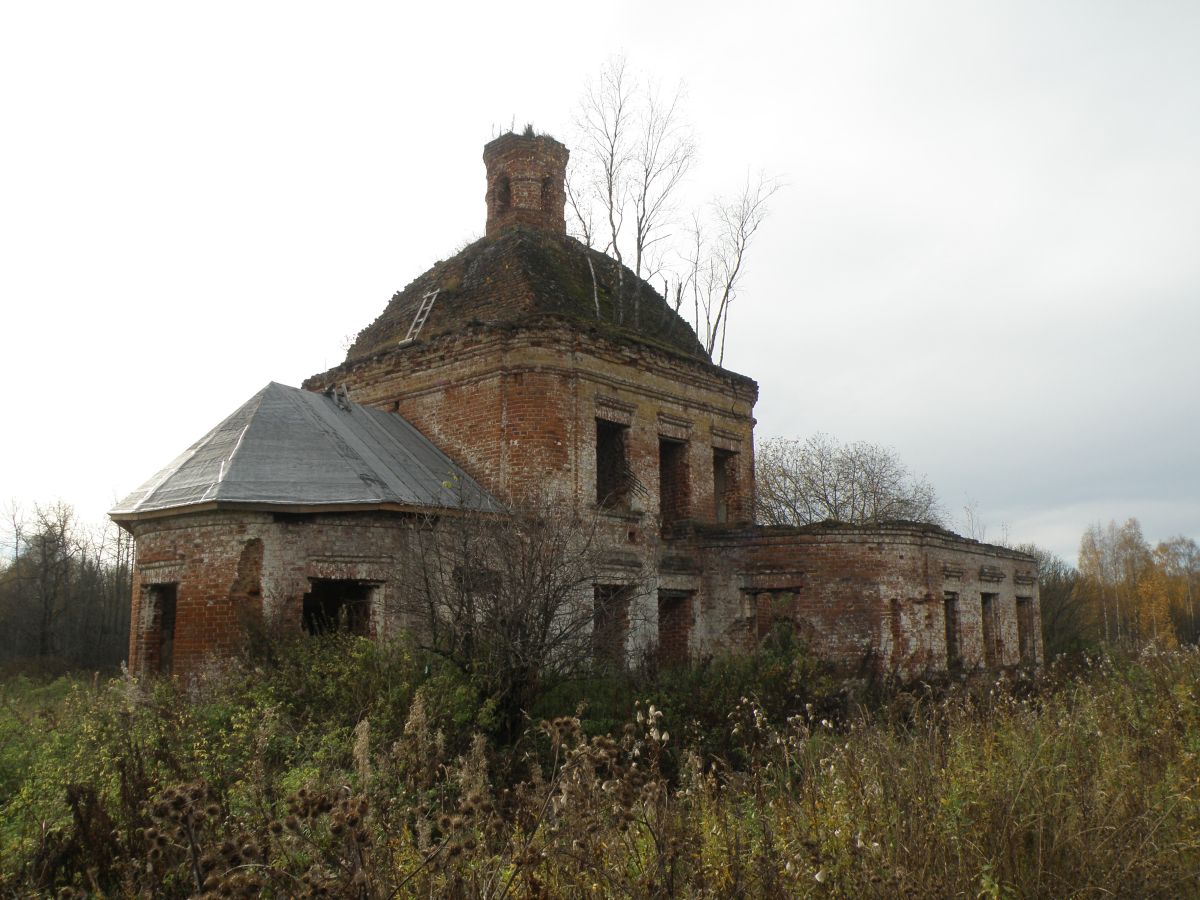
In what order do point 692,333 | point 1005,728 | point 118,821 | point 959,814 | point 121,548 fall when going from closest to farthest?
point 959,814 < point 118,821 < point 1005,728 < point 692,333 < point 121,548

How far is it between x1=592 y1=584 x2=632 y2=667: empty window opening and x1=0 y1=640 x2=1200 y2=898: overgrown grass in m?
2.90

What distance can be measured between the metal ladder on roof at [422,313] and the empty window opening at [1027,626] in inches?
573

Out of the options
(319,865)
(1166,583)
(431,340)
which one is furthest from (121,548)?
(1166,583)

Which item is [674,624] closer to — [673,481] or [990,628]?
[673,481]

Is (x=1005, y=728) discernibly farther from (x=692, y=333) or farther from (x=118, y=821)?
(x=692, y=333)

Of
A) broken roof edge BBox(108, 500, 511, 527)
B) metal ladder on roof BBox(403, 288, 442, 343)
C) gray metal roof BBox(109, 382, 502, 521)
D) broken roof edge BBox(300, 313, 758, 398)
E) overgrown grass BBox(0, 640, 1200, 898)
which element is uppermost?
metal ladder on roof BBox(403, 288, 442, 343)

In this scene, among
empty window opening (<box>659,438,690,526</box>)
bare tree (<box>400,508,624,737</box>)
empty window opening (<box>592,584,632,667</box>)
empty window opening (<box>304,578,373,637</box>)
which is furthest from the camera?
empty window opening (<box>659,438,690,526</box>)

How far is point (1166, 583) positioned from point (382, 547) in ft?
200

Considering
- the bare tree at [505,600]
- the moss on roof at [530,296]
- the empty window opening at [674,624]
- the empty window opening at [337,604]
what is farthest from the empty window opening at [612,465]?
the empty window opening at [337,604]

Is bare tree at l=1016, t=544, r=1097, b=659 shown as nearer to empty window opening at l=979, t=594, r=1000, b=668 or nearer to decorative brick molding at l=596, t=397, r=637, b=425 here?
empty window opening at l=979, t=594, r=1000, b=668

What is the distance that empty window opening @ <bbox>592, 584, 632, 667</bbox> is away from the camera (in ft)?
36.8

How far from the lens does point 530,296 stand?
15727 millimetres

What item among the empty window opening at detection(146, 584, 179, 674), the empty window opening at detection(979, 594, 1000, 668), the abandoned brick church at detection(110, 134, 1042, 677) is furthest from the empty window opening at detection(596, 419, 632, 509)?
the empty window opening at detection(979, 594, 1000, 668)

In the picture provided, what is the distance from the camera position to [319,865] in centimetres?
313
